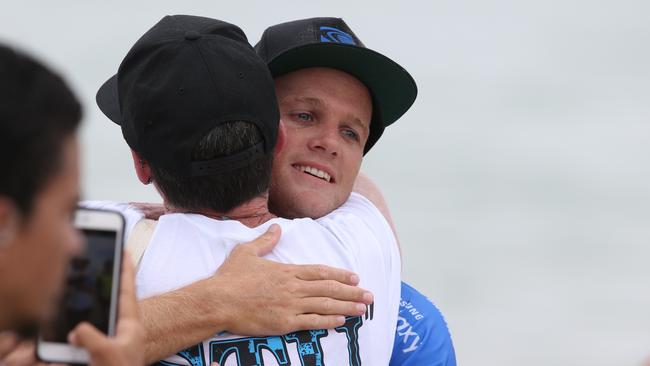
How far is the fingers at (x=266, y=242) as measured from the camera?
13.9 feet

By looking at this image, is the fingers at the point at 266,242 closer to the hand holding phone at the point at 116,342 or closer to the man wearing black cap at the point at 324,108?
the man wearing black cap at the point at 324,108

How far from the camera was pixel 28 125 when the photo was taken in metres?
2.50

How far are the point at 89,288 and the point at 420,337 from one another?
2079mm

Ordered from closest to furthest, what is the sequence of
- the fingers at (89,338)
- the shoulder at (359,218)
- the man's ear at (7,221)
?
1. the man's ear at (7,221)
2. the fingers at (89,338)
3. the shoulder at (359,218)

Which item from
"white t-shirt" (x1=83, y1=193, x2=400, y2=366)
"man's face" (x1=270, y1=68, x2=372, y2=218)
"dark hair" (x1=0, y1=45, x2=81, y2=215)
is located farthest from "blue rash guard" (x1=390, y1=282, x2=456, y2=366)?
"dark hair" (x1=0, y1=45, x2=81, y2=215)

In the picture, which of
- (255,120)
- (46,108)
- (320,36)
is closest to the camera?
(46,108)

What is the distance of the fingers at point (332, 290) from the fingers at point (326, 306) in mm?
16

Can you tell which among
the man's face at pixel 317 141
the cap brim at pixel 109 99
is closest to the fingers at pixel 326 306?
the man's face at pixel 317 141

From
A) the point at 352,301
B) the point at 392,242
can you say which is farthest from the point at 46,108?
the point at 392,242

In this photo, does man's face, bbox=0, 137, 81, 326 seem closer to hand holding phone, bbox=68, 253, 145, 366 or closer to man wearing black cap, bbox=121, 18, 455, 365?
hand holding phone, bbox=68, 253, 145, 366

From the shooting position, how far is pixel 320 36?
527 cm

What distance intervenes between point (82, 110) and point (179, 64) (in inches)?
62.5

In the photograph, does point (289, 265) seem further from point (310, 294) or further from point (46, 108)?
point (46, 108)

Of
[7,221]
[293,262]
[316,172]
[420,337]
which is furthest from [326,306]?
[7,221]
